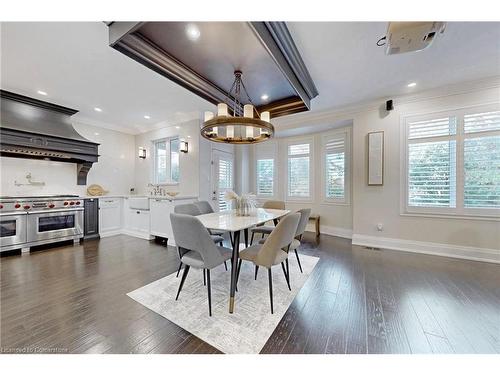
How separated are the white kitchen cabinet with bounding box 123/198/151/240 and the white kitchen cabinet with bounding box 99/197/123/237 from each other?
0.41 feet

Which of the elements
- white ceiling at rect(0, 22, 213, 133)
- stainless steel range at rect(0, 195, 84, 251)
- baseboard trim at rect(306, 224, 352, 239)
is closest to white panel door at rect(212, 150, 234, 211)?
white ceiling at rect(0, 22, 213, 133)

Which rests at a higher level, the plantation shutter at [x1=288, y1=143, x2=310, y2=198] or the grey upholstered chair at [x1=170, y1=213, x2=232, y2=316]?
the plantation shutter at [x1=288, y1=143, x2=310, y2=198]

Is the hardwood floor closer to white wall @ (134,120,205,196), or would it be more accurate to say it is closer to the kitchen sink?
the kitchen sink

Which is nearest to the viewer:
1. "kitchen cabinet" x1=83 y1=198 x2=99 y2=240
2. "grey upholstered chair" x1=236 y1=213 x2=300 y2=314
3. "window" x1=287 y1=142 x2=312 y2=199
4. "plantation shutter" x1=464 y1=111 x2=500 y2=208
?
"grey upholstered chair" x1=236 y1=213 x2=300 y2=314

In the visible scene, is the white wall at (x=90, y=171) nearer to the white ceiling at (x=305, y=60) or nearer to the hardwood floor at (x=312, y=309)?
the white ceiling at (x=305, y=60)

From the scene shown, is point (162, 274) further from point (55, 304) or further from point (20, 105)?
point (20, 105)

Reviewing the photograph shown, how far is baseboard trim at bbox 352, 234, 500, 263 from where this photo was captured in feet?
9.49

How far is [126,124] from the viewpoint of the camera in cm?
488

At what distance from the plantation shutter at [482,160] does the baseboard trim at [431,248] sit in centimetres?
69

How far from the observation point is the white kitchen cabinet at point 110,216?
436 cm

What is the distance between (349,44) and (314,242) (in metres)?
3.27

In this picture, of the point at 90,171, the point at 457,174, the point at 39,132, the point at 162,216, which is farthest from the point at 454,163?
the point at 90,171

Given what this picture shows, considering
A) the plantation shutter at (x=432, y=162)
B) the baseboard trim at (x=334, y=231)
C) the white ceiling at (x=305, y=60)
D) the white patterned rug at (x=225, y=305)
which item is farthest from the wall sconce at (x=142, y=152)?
the plantation shutter at (x=432, y=162)
